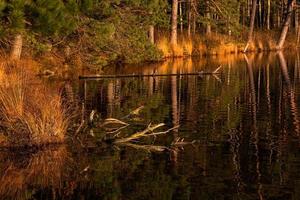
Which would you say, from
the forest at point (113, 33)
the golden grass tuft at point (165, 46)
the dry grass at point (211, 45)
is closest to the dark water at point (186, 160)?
the forest at point (113, 33)

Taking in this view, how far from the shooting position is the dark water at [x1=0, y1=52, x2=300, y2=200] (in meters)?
10.4

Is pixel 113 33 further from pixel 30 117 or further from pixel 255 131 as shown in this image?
pixel 30 117

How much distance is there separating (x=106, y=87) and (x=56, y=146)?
1231cm

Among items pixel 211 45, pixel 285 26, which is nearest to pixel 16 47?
pixel 211 45

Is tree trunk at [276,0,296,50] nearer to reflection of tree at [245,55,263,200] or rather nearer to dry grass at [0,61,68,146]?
reflection of tree at [245,55,263,200]

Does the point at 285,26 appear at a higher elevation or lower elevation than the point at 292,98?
higher

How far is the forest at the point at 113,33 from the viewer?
677 inches

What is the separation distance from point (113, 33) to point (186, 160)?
15.5 meters

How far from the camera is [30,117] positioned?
13227 millimetres

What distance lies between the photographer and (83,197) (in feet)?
33.2

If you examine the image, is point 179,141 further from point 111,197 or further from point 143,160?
point 111,197

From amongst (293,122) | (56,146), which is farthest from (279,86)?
(56,146)

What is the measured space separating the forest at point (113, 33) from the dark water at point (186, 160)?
3090 millimetres

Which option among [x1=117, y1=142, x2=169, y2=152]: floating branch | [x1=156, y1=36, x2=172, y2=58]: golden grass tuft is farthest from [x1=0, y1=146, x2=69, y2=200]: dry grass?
[x1=156, y1=36, x2=172, y2=58]: golden grass tuft
